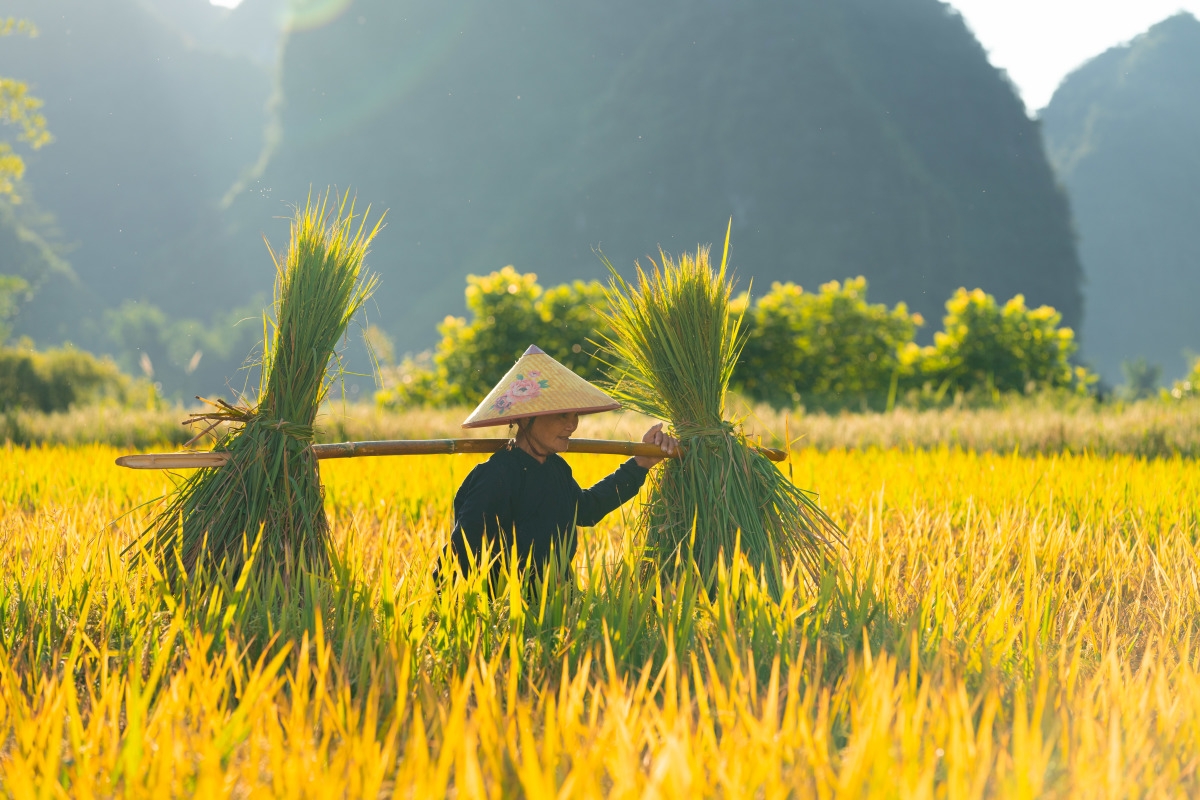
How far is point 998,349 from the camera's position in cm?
1228

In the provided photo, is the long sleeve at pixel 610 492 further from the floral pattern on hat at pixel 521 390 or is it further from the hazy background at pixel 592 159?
the hazy background at pixel 592 159

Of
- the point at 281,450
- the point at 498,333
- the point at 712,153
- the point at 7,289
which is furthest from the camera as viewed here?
the point at 712,153

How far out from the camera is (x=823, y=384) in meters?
12.8

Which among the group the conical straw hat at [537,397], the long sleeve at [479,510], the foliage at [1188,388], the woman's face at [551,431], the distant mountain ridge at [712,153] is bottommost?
the long sleeve at [479,510]

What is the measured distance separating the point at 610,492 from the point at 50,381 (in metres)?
13.2

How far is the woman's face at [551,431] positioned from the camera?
2609mm

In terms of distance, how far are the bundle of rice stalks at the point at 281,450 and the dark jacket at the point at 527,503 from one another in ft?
1.43

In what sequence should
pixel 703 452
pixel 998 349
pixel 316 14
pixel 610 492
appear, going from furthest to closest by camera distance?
1. pixel 316 14
2. pixel 998 349
3. pixel 610 492
4. pixel 703 452

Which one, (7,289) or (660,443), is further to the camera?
(7,289)

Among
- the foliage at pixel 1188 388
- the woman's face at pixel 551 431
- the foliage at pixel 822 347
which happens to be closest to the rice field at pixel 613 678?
the woman's face at pixel 551 431

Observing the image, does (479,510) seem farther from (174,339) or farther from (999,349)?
(174,339)

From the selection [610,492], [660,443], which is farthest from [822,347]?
[660,443]

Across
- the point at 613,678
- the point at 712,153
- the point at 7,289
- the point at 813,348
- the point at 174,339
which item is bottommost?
the point at 613,678

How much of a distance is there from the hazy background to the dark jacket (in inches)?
1264
